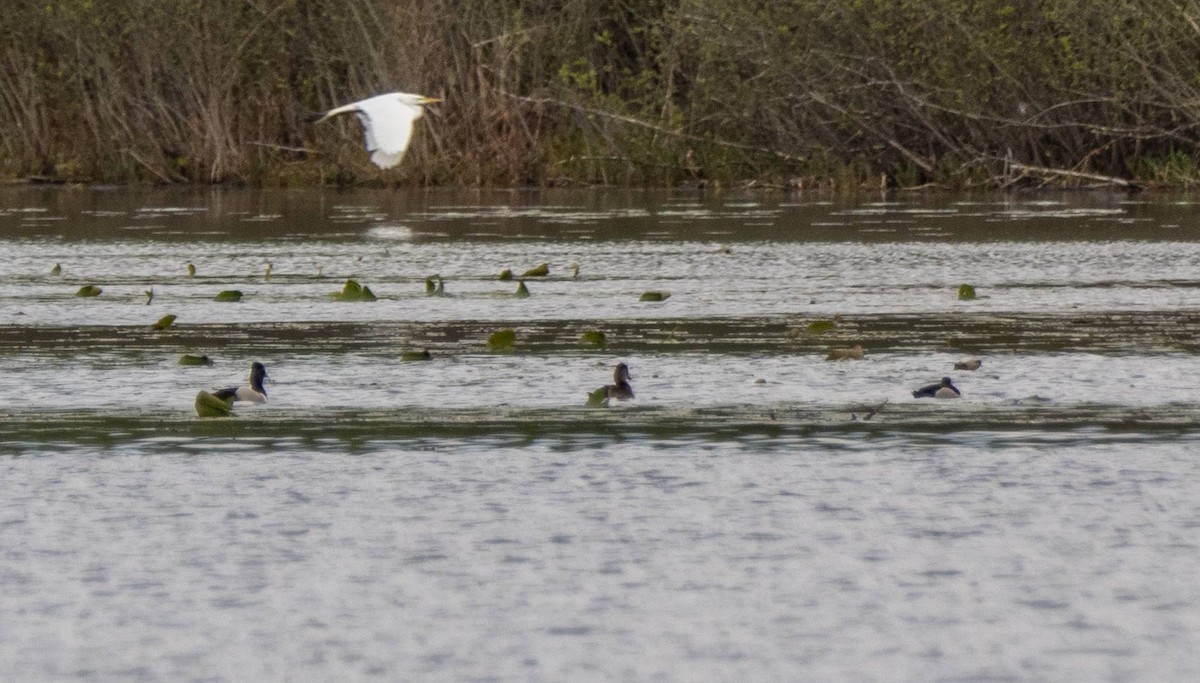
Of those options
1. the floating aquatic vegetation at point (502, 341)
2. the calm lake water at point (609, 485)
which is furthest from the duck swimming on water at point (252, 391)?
the floating aquatic vegetation at point (502, 341)

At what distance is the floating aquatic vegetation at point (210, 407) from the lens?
8.62 metres

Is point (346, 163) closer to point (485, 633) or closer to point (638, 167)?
point (638, 167)

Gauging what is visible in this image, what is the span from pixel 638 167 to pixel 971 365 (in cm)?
2335

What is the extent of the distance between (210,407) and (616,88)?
26875 mm

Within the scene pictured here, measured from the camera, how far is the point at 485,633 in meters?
5.16

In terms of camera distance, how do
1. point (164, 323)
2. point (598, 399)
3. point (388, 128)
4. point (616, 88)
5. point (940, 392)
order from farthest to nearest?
point (616, 88), point (388, 128), point (164, 323), point (940, 392), point (598, 399)

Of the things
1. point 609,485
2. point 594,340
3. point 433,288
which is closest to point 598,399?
point 609,485

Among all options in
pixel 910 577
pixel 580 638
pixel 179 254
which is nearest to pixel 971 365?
pixel 910 577

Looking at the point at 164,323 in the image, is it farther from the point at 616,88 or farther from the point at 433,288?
the point at 616,88

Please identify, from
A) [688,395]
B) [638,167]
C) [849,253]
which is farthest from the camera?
[638,167]

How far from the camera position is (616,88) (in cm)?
3522

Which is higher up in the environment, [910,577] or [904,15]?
[904,15]

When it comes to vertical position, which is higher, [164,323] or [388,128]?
[388,128]

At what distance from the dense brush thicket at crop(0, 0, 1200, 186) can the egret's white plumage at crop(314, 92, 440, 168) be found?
9129 mm
